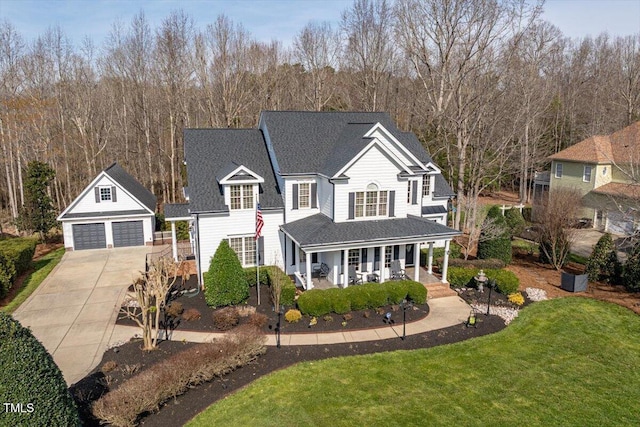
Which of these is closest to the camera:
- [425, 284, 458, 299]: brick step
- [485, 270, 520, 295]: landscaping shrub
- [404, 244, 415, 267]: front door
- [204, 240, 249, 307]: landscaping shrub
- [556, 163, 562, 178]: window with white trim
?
[204, 240, 249, 307]: landscaping shrub

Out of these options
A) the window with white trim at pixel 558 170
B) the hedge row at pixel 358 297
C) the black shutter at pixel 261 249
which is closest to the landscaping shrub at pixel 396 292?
the hedge row at pixel 358 297

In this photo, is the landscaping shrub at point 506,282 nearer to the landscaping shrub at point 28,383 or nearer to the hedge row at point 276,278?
the hedge row at point 276,278

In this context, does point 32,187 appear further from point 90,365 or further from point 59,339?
point 90,365

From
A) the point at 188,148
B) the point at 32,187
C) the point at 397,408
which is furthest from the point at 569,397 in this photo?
the point at 32,187

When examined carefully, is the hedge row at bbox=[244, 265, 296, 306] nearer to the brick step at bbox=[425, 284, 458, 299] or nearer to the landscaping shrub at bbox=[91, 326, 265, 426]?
the landscaping shrub at bbox=[91, 326, 265, 426]

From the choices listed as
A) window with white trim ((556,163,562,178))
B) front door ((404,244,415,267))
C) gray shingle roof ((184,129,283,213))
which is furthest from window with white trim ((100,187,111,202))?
window with white trim ((556,163,562,178))

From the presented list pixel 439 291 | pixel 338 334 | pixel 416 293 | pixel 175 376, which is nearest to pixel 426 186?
pixel 439 291

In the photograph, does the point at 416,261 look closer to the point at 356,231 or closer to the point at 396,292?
the point at 396,292
